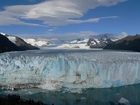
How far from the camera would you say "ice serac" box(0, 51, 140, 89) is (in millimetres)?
15383

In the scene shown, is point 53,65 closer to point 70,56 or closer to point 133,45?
point 70,56

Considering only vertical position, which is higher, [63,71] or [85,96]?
[63,71]

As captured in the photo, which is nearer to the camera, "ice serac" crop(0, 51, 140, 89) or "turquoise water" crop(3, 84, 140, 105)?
"turquoise water" crop(3, 84, 140, 105)

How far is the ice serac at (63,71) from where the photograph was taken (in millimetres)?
15383

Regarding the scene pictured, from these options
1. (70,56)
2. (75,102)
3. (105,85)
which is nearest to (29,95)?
(75,102)

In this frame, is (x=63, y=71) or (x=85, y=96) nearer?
(x=85, y=96)

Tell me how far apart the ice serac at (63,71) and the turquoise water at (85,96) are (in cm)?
74

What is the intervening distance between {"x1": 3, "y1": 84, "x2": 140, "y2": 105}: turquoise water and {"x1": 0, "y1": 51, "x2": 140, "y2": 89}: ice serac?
0.74 metres

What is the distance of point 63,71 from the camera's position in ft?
51.0

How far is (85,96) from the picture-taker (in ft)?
44.9

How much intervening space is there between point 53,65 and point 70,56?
1.21 metres

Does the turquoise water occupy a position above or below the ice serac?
below

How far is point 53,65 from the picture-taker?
15.6 metres

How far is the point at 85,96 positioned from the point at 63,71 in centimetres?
253
